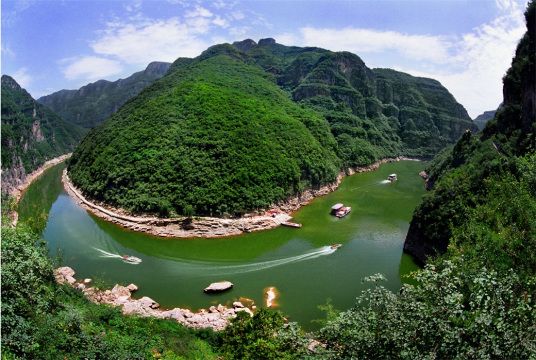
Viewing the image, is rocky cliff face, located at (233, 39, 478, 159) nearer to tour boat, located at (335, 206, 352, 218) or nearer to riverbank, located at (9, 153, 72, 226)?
tour boat, located at (335, 206, 352, 218)

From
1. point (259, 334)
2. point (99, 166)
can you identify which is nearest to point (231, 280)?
point (259, 334)

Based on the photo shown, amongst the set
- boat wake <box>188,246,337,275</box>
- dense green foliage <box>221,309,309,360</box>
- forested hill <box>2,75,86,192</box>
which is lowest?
boat wake <box>188,246,337,275</box>

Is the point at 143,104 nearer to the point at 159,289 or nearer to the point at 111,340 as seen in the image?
the point at 159,289

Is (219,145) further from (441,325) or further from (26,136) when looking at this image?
(26,136)

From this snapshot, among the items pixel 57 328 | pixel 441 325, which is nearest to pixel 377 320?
pixel 441 325

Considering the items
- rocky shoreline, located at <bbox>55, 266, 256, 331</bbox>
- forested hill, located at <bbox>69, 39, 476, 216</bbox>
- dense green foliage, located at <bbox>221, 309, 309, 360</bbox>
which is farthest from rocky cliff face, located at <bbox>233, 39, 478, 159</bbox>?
dense green foliage, located at <bbox>221, 309, 309, 360</bbox>

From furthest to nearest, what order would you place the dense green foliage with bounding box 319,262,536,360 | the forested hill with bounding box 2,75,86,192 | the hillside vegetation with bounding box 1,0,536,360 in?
the forested hill with bounding box 2,75,86,192
the hillside vegetation with bounding box 1,0,536,360
the dense green foliage with bounding box 319,262,536,360
